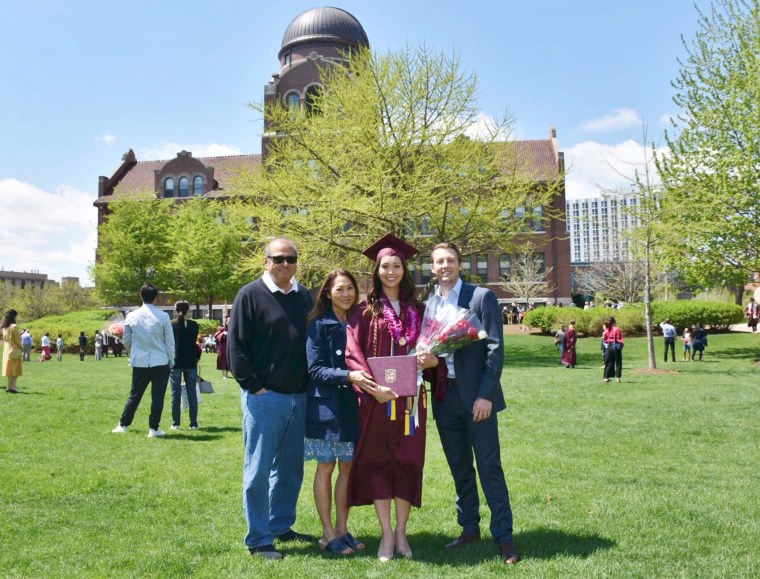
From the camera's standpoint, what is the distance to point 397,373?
14.1 ft

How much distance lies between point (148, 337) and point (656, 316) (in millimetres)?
31539

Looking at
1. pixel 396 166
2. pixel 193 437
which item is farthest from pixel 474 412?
pixel 396 166

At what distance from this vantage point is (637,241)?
21391 millimetres

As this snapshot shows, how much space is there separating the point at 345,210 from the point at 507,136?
6579mm

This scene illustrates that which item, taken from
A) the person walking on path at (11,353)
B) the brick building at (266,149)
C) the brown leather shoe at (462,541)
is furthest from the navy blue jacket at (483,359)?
the brick building at (266,149)

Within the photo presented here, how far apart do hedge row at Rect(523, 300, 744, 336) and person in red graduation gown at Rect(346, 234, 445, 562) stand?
3208 centimetres

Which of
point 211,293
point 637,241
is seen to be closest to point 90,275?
point 211,293

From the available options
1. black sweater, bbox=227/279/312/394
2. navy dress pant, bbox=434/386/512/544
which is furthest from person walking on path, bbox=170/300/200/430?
navy dress pant, bbox=434/386/512/544

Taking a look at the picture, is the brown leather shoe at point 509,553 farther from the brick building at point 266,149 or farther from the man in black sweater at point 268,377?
the brick building at point 266,149

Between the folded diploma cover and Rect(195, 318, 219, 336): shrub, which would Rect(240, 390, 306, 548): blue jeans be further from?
Rect(195, 318, 219, 336): shrub

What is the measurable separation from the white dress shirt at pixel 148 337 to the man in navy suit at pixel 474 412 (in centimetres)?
566

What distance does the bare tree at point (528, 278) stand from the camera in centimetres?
5106

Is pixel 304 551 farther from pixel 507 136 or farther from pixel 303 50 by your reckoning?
pixel 303 50

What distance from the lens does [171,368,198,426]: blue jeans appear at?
10.0m
